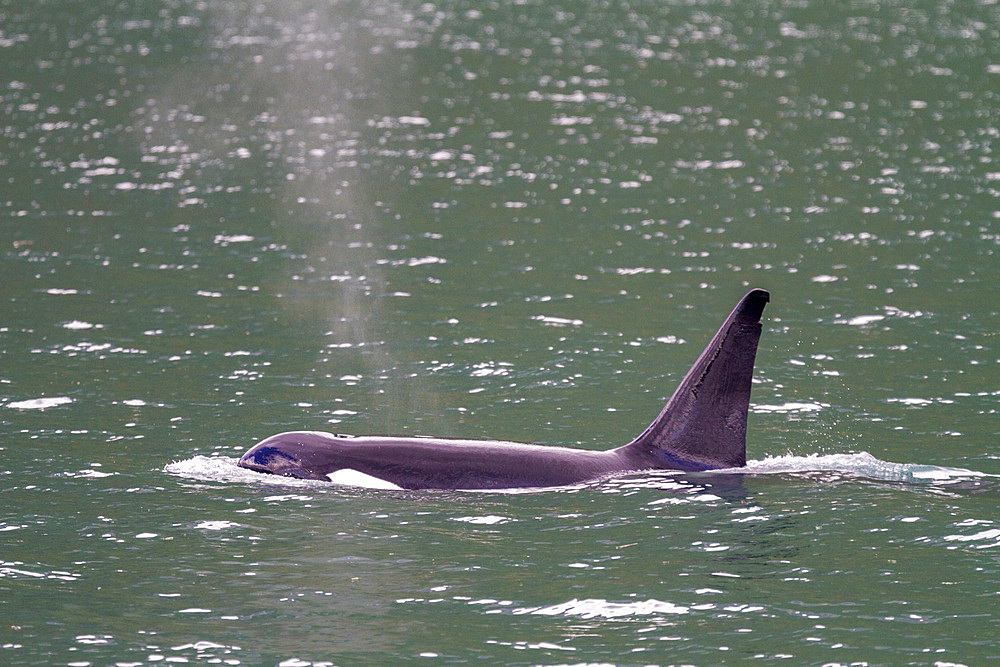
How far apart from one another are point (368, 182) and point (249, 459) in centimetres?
2369

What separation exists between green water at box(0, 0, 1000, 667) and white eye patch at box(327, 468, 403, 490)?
7.4 inches

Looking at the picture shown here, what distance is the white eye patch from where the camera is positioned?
16750 mm

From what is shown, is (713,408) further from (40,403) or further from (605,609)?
(40,403)

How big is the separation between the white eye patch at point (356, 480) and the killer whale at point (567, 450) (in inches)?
1.0

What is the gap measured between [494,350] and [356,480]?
853 centimetres

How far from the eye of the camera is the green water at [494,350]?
1379 cm

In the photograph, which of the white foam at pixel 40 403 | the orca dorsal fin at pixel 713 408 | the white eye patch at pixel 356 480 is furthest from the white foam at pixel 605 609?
the white foam at pixel 40 403

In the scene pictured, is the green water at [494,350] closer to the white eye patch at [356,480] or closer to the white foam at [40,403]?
the white foam at [40,403]

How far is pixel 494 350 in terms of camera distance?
82.5 feet

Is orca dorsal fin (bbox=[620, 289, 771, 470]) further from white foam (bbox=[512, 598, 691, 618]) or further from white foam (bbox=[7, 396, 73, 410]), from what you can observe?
white foam (bbox=[7, 396, 73, 410])

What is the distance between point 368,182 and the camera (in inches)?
1604

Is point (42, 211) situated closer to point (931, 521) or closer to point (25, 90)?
point (25, 90)

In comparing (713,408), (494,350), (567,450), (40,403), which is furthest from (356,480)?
(494,350)

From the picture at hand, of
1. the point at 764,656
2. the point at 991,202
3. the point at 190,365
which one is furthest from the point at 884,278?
the point at 764,656
